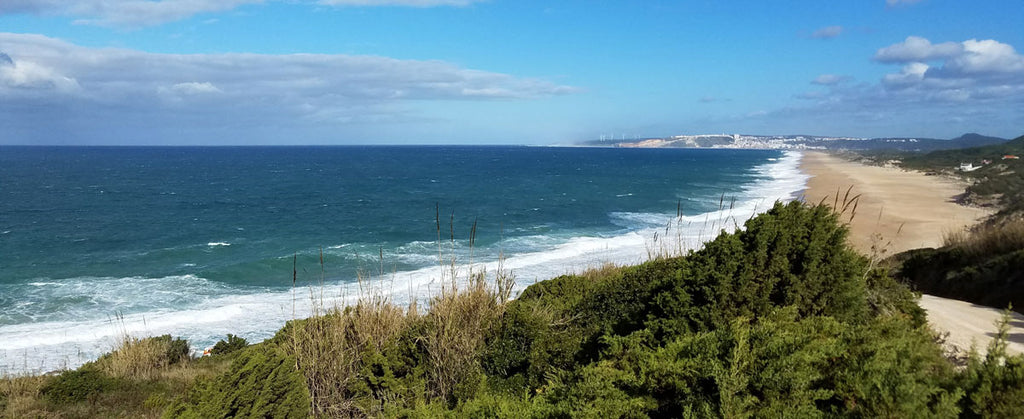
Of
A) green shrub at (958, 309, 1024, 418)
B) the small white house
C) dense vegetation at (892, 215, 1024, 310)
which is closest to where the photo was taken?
green shrub at (958, 309, 1024, 418)

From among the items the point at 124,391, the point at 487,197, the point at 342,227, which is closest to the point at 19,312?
the point at 124,391

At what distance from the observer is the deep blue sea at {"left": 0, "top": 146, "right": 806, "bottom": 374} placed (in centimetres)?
1611

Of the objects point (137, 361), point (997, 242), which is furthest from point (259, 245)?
point (997, 242)

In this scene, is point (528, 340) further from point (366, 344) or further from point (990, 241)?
point (990, 241)

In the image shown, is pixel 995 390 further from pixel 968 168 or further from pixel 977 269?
pixel 968 168

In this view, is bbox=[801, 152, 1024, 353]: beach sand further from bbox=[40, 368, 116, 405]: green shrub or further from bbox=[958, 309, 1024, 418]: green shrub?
bbox=[40, 368, 116, 405]: green shrub

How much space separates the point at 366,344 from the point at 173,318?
1321 cm

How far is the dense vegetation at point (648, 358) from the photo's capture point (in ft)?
10.3

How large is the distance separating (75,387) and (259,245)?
70.0 ft

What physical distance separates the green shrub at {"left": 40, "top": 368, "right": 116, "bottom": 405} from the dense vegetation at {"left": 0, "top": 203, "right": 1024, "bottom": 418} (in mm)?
22

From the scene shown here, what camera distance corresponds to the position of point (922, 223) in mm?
29500

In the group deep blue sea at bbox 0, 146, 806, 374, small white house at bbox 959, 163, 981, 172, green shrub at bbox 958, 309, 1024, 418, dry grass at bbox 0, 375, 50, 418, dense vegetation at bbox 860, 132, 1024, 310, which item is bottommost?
deep blue sea at bbox 0, 146, 806, 374

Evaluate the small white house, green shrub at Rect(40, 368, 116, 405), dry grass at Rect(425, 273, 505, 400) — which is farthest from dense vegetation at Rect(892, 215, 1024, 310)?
the small white house

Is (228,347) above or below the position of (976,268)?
below
